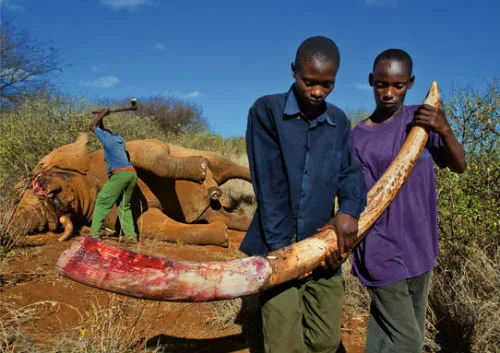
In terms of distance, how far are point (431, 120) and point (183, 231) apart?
17.2ft

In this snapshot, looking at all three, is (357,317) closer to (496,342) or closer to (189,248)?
(496,342)

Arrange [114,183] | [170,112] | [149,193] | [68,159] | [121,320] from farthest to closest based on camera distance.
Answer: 1. [170,112]
2. [149,193]
3. [68,159]
4. [114,183]
5. [121,320]

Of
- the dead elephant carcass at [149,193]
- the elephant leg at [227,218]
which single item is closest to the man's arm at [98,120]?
the dead elephant carcass at [149,193]

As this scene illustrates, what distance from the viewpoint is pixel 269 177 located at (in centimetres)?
211

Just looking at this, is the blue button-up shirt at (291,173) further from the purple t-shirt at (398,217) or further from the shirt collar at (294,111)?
the purple t-shirt at (398,217)

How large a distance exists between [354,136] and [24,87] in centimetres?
1829

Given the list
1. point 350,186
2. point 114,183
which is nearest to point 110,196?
point 114,183

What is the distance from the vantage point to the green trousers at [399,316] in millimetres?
2174

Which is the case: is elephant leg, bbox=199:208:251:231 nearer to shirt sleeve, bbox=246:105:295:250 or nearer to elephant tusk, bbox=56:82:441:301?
shirt sleeve, bbox=246:105:295:250

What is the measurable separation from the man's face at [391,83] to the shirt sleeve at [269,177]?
0.70 metres

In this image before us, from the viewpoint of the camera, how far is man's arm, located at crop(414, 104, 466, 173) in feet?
7.36

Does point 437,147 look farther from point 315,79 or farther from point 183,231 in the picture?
point 183,231

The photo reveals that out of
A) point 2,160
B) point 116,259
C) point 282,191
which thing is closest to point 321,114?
point 282,191

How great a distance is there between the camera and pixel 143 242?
6.64m
